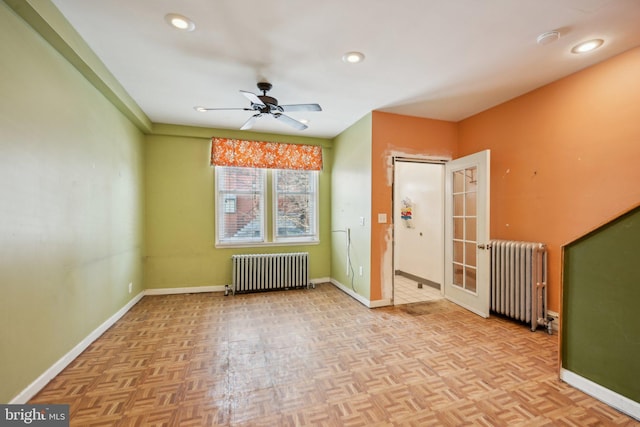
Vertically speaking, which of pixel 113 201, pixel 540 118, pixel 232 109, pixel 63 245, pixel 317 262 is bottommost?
pixel 317 262

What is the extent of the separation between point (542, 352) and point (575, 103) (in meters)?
2.51

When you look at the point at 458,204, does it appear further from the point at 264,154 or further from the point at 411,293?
the point at 264,154

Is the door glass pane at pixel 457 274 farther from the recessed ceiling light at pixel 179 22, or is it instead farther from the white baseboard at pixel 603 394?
the recessed ceiling light at pixel 179 22

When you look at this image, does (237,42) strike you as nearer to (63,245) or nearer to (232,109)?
(232,109)

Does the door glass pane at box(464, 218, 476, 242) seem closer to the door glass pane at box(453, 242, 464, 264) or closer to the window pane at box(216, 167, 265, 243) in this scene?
the door glass pane at box(453, 242, 464, 264)

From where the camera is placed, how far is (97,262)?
2.83 m

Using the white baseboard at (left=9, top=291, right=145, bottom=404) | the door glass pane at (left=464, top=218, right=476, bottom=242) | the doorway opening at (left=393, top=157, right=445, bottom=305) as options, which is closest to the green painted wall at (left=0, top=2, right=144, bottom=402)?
the white baseboard at (left=9, top=291, right=145, bottom=404)

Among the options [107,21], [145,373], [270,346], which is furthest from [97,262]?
[107,21]

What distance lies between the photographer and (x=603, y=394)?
187 centimetres

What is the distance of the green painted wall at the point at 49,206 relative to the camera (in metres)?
1.72

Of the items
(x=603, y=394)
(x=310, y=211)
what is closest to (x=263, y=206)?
(x=310, y=211)

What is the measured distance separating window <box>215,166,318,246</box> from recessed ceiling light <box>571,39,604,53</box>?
3663 mm

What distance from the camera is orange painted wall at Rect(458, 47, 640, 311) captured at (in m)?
2.42

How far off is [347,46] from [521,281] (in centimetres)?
312
